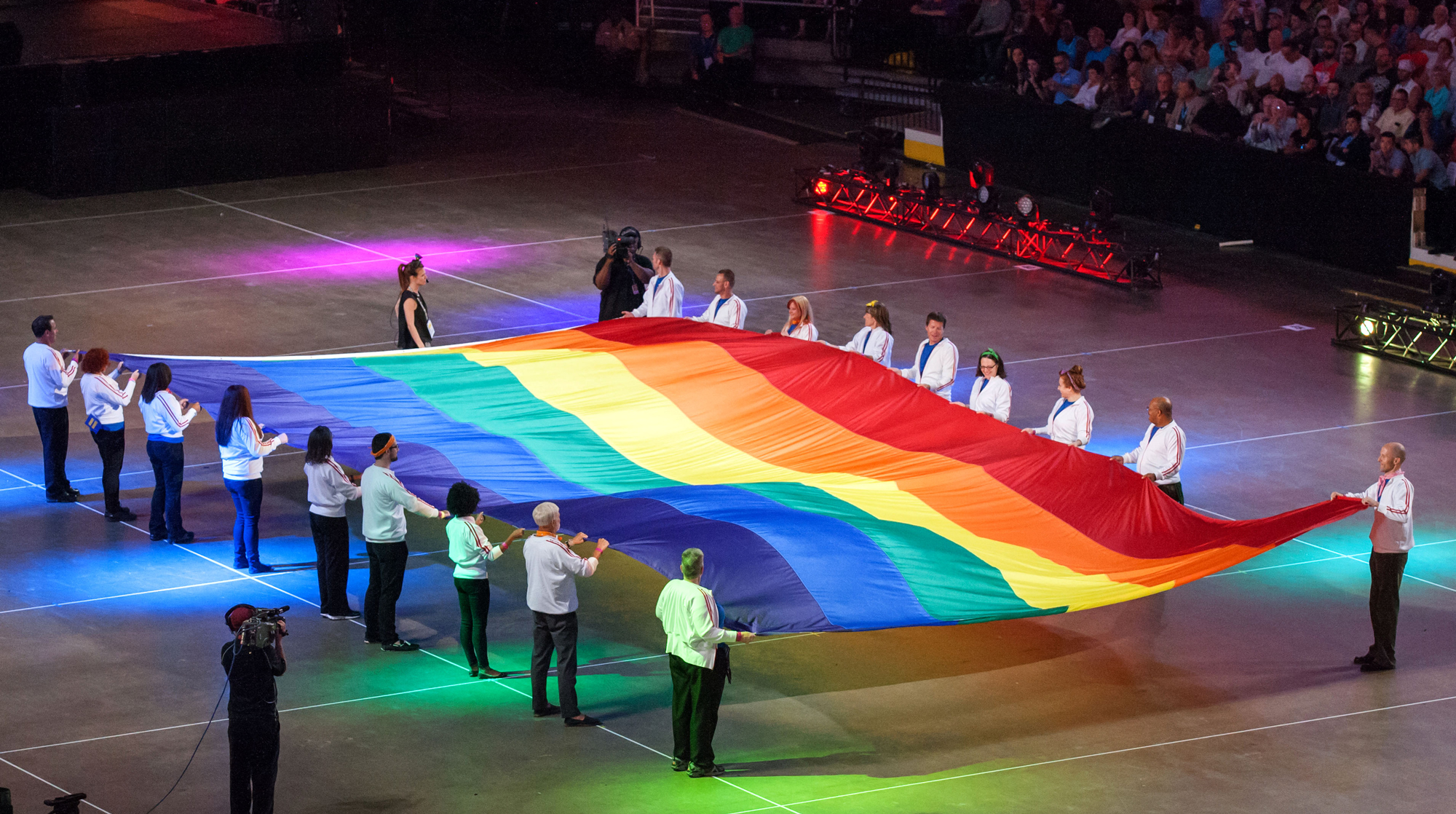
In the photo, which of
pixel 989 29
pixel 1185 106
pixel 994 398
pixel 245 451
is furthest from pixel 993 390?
pixel 989 29

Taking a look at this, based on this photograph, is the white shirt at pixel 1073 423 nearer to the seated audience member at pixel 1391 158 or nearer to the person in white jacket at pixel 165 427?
the person in white jacket at pixel 165 427

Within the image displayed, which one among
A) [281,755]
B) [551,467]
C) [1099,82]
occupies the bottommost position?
[281,755]

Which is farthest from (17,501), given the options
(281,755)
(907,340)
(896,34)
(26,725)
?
(896,34)

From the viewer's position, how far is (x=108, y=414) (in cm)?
1420

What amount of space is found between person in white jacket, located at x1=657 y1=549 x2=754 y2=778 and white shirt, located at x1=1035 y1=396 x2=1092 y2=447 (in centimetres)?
418

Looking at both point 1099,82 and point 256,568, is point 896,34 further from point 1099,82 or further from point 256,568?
point 256,568

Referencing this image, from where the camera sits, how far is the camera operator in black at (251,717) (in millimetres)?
9469

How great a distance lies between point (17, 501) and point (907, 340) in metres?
9.31

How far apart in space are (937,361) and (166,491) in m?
6.21

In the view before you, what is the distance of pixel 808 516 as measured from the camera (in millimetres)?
A: 11570

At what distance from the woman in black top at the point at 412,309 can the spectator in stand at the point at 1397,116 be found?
12.8 m

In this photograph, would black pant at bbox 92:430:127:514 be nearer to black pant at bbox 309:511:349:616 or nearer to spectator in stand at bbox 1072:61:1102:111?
black pant at bbox 309:511:349:616

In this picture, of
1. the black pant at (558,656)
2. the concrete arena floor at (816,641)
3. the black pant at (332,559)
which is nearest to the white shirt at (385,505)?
the black pant at (332,559)

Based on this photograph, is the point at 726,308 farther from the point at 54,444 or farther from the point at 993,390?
the point at 54,444
